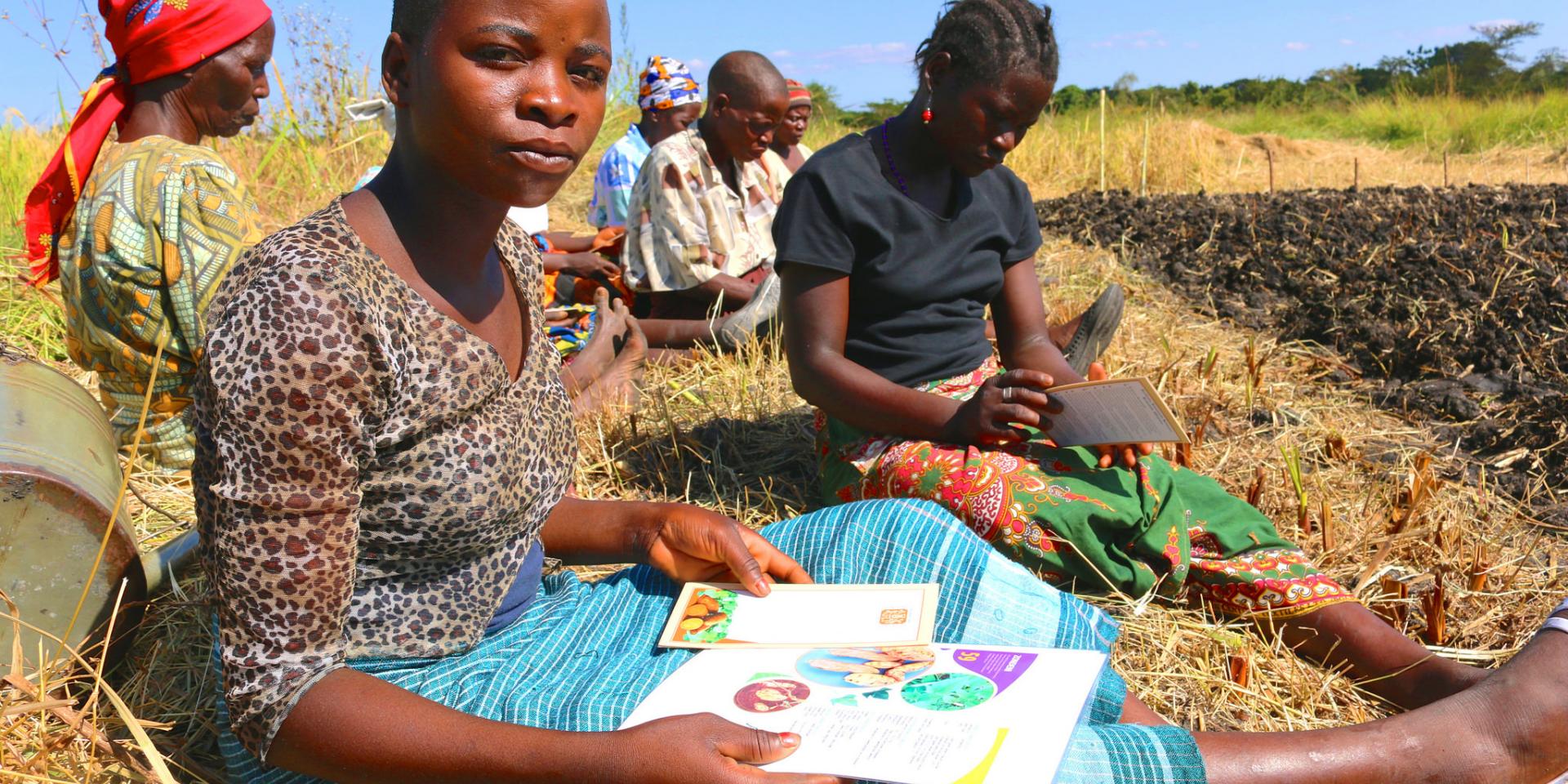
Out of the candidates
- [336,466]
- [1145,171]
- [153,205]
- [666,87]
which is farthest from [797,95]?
[336,466]

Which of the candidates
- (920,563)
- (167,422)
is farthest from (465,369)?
(167,422)

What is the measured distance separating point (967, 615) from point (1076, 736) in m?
0.35

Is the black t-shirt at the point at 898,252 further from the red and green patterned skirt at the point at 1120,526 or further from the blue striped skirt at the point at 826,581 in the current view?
the blue striped skirt at the point at 826,581

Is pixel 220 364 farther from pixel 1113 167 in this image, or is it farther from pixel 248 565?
pixel 1113 167

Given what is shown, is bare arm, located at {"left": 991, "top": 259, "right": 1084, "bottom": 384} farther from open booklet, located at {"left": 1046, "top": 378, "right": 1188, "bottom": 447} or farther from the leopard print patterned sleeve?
the leopard print patterned sleeve

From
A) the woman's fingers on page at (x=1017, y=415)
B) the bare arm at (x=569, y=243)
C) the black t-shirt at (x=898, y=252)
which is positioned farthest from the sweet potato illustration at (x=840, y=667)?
the bare arm at (x=569, y=243)

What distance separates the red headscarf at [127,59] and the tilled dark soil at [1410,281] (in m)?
3.82

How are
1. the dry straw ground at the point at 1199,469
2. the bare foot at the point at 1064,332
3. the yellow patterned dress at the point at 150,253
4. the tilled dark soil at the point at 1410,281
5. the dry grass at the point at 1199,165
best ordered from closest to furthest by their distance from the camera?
1. the dry straw ground at the point at 1199,469
2. the yellow patterned dress at the point at 150,253
3. the tilled dark soil at the point at 1410,281
4. the bare foot at the point at 1064,332
5. the dry grass at the point at 1199,165

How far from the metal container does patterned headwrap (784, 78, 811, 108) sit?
5.31 m

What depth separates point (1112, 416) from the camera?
2377mm

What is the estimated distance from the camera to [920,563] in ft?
6.47

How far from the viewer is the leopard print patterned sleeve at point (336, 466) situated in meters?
1.33

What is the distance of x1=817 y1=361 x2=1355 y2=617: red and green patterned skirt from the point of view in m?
2.44

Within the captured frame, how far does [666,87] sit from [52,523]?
4893 millimetres
